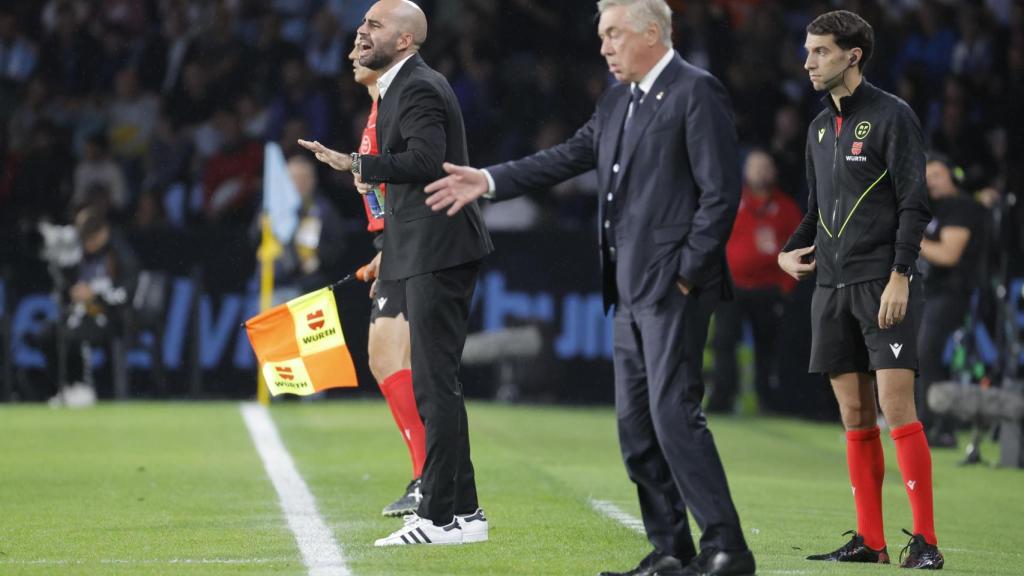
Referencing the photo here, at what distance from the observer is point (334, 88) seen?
1981cm

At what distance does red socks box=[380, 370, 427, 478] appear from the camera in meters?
8.48

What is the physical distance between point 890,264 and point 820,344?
431mm

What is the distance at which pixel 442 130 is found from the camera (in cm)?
742

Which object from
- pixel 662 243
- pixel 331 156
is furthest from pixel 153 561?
pixel 662 243

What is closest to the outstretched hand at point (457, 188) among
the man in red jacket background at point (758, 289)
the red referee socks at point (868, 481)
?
the red referee socks at point (868, 481)

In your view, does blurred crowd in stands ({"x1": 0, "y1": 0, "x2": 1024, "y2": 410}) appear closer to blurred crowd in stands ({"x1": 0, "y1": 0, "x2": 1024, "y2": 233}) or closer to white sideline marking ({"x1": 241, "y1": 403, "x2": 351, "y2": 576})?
blurred crowd in stands ({"x1": 0, "y1": 0, "x2": 1024, "y2": 233})

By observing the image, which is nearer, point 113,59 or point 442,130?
point 442,130

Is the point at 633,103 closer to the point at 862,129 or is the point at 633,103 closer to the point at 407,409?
the point at 862,129

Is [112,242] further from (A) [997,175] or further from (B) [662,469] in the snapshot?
(B) [662,469]

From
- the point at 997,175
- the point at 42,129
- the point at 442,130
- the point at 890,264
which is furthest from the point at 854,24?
the point at 42,129

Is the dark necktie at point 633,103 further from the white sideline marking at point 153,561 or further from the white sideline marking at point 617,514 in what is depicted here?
the white sideline marking at point 617,514

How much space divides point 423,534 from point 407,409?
3.94ft

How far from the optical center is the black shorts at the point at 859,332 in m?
7.12

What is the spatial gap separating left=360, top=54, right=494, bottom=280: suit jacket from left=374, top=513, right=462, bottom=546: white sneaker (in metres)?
1.00
